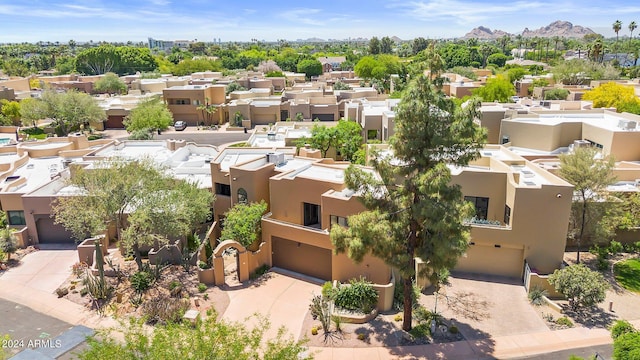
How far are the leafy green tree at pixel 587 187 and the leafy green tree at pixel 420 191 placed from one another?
41.2 feet

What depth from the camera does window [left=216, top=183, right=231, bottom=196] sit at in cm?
3172

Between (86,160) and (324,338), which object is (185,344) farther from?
(86,160)

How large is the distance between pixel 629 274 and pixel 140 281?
29543 mm

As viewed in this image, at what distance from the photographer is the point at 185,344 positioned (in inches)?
523

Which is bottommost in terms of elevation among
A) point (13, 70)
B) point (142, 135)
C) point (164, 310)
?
point (164, 310)

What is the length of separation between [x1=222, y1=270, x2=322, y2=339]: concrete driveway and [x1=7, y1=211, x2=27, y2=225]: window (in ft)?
60.9

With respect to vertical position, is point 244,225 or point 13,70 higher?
point 13,70

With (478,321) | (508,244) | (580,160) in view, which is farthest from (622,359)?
→ (580,160)

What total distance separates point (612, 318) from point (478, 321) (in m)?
7.12

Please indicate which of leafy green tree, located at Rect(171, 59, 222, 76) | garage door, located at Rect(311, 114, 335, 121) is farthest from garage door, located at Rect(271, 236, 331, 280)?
leafy green tree, located at Rect(171, 59, 222, 76)

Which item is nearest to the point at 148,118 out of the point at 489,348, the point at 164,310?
the point at 164,310

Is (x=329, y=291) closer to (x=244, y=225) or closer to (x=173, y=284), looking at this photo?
(x=244, y=225)

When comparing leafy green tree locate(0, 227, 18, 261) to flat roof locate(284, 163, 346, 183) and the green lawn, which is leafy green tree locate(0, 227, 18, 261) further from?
the green lawn

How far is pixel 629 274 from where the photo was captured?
90.4ft
